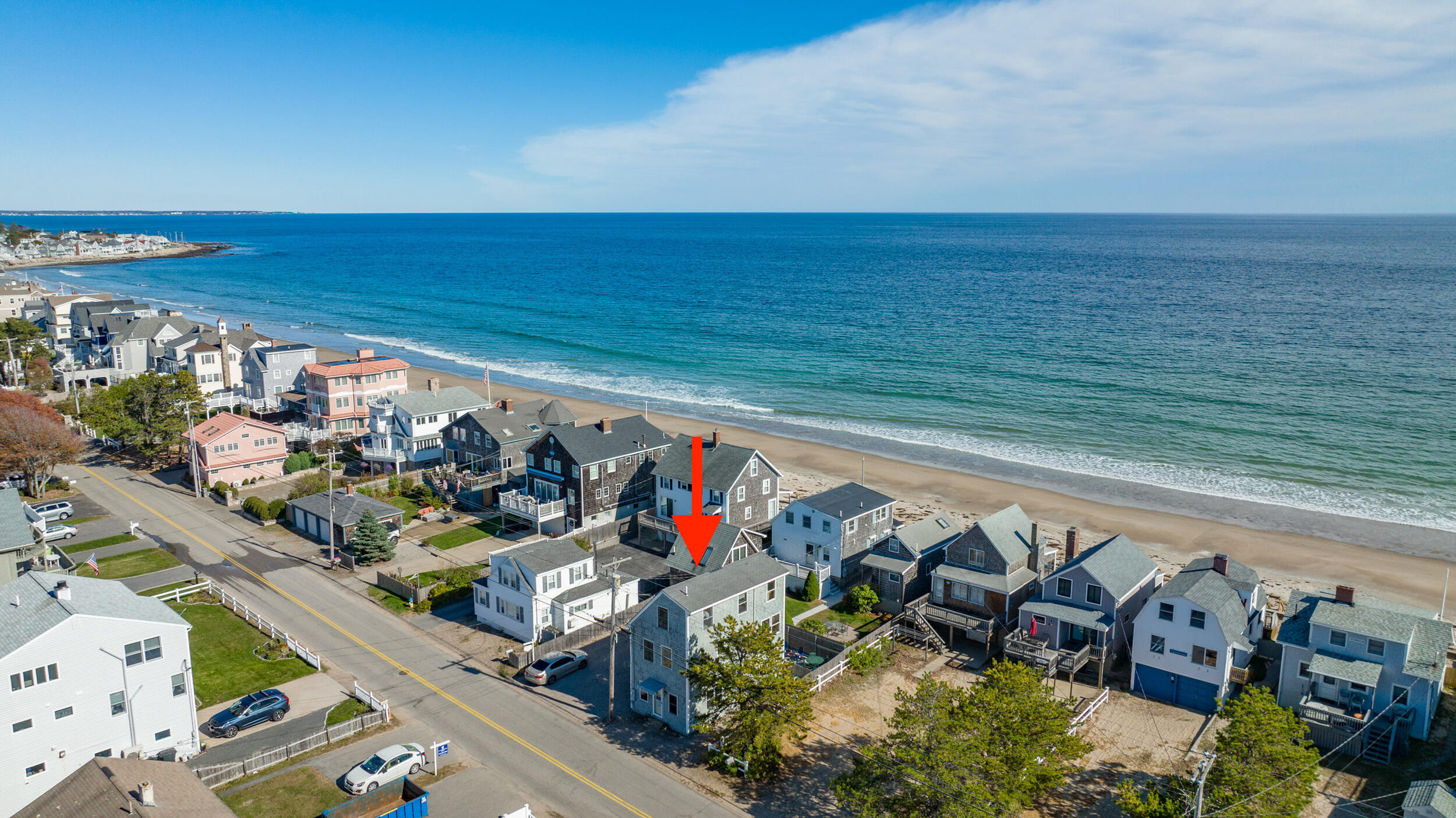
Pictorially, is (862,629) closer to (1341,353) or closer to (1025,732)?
(1025,732)

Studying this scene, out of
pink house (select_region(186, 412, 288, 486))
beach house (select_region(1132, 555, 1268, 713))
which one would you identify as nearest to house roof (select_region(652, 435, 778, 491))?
beach house (select_region(1132, 555, 1268, 713))

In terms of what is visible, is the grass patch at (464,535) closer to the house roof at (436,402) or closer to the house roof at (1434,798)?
the house roof at (436,402)

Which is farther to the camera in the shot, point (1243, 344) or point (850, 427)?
point (1243, 344)

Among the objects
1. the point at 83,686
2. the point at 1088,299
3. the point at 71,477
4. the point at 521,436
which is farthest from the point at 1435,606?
the point at 1088,299

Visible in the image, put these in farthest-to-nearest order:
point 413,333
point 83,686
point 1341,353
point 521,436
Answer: point 413,333 < point 1341,353 < point 521,436 < point 83,686

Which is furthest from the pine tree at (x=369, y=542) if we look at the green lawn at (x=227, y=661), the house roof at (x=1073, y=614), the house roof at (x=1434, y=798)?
the house roof at (x=1434, y=798)

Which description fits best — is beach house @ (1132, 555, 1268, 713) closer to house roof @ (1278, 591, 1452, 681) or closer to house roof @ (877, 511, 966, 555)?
house roof @ (1278, 591, 1452, 681)
